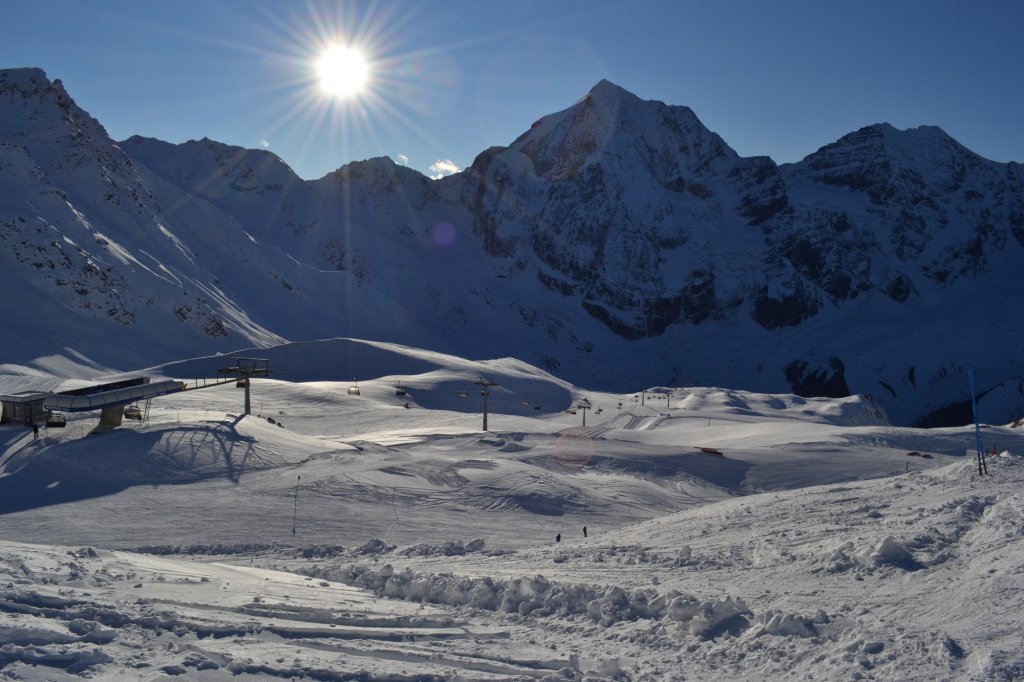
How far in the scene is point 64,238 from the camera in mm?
86000

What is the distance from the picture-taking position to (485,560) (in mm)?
16406

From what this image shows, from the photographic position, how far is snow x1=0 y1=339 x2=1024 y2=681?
8672 mm

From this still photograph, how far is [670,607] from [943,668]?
340 cm

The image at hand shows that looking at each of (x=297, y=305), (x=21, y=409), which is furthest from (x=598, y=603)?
(x=297, y=305)

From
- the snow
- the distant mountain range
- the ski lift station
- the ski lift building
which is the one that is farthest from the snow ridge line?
the distant mountain range

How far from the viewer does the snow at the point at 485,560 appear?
A: 28.5 ft

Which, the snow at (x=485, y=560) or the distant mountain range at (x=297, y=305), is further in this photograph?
the distant mountain range at (x=297, y=305)

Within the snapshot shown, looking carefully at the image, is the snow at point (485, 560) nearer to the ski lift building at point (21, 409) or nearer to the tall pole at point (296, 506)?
the tall pole at point (296, 506)

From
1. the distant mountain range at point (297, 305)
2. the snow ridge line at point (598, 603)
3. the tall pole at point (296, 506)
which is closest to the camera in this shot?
the snow ridge line at point (598, 603)

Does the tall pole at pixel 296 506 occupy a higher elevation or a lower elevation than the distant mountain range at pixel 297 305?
lower

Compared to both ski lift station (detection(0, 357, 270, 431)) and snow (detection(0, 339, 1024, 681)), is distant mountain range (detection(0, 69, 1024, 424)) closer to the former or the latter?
ski lift station (detection(0, 357, 270, 431))

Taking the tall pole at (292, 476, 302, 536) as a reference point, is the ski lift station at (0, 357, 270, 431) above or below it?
above

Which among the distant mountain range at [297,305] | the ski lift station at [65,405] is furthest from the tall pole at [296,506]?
the distant mountain range at [297,305]

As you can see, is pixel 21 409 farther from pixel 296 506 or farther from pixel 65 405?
pixel 296 506
